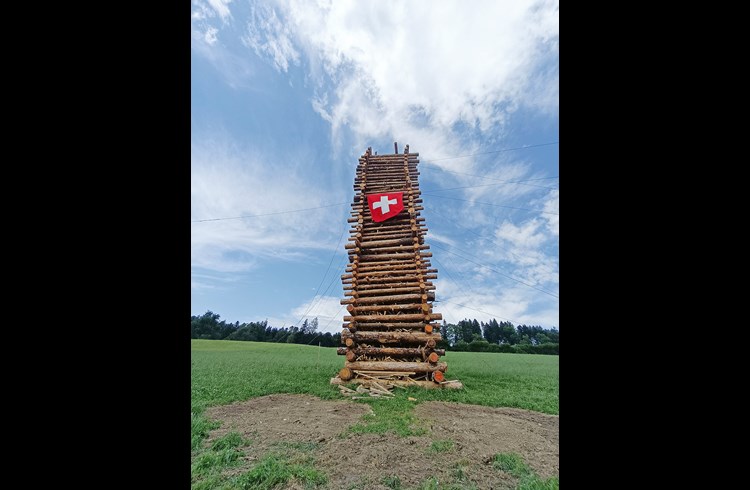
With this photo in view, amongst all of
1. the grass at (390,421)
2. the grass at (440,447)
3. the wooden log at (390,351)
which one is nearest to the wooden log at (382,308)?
the wooden log at (390,351)

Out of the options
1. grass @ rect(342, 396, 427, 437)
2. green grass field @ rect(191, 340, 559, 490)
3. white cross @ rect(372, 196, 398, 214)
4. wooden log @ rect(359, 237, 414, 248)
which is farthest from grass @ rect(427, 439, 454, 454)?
white cross @ rect(372, 196, 398, 214)

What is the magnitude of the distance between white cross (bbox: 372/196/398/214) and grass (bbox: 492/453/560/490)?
967 centimetres

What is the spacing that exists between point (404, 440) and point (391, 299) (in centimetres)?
576

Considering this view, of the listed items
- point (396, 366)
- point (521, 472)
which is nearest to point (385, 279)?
point (396, 366)

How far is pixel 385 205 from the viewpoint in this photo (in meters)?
12.9

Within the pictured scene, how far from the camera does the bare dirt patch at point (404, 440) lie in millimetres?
3771

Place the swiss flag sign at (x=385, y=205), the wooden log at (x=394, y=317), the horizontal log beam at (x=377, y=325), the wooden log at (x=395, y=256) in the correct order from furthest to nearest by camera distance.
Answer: the swiss flag sign at (x=385, y=205) → the wooden log at (x=395, y=256) → the horizontal log beam at (x=377, y=325) → the wooden log at (x=394, y=317)

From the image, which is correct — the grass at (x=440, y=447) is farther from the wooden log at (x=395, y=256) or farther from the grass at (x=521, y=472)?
the wooden log at (x=395, y=256)

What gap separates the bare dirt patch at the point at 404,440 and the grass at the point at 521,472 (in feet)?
0.39

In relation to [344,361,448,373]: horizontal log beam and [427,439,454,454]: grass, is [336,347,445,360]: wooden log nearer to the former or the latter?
[344,361,448,373]: horizontal log beam

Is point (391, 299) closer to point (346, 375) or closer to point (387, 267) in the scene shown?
point (387, 267)
